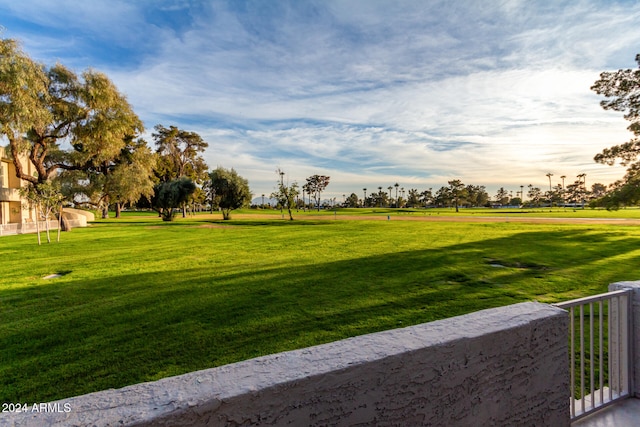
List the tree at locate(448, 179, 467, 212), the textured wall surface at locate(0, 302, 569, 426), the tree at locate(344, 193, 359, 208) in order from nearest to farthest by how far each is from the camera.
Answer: the textured wall surface at locate(0, 302, 569, 426) → the tree at locate(448, 179, 467, 212) → the tree at locate(344, 193, 359, 208)

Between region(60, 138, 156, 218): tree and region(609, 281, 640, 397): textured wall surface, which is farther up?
region(60, 138, 156, 218): tree

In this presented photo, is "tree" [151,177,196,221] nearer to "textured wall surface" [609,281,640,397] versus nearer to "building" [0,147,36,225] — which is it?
"building" [0,147,36,225]

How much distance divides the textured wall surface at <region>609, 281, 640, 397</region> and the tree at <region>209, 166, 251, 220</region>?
41943mm

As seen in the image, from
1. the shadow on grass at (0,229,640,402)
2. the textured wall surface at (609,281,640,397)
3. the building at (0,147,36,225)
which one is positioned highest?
the building at (0,147,36,225)

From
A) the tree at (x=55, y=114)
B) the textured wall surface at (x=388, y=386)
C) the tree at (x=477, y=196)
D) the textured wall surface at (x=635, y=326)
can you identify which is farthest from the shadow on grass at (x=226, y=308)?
the tree at (x=477, y=196)

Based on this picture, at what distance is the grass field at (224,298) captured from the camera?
422cm

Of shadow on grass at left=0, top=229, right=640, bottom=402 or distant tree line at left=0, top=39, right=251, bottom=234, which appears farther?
distant tree line at left=0, top=39, right=251, bottom=234

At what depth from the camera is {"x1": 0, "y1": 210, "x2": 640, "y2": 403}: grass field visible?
4.22m

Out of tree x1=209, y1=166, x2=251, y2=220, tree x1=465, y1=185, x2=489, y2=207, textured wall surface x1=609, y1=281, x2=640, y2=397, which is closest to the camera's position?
textured wall surface x1=609, y1=281, x2=640, y2=397

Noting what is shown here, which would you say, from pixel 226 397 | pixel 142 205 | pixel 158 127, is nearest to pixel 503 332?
pixel 226 397

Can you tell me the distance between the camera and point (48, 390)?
3547 millimetres

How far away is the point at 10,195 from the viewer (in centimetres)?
2869

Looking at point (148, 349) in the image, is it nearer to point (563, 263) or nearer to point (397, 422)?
point (397, 422)

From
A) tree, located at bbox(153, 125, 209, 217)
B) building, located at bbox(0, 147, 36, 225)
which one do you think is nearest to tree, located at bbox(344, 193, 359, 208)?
tree, located at bbox(153, 125, 209, 217)
